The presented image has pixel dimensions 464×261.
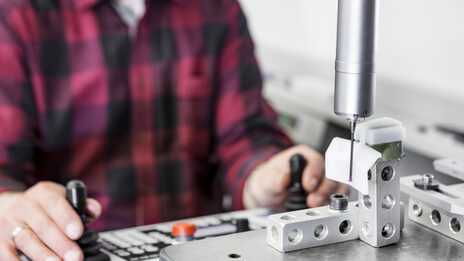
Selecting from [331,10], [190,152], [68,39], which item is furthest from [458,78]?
[68,39]

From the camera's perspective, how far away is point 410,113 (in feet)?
6.67

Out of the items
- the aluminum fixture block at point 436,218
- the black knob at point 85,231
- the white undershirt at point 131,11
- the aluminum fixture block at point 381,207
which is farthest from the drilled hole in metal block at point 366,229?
the white undershirt at point 131,11

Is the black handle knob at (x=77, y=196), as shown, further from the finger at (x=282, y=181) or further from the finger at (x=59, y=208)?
the finger at (x=282, y=181)

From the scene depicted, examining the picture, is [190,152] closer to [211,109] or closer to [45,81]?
[211,109]

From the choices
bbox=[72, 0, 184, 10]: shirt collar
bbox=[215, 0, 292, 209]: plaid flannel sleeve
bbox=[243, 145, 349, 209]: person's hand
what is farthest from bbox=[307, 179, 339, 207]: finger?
bbox=[72, 0, 184, 10]: shirt collar

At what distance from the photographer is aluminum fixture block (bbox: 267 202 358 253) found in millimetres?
862

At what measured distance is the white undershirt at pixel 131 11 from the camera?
1612 mm

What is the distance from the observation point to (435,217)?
94cm

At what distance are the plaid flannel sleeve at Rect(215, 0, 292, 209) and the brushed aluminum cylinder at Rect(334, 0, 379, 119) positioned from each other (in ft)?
2.57

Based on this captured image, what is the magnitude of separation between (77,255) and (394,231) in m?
0.43

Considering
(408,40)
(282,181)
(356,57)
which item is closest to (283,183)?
(282,181)

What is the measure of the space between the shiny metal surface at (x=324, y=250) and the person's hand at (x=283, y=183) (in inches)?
11.3

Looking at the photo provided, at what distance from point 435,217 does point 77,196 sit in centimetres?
50

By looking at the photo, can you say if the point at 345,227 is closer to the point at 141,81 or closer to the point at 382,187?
the point at 382,187
